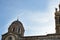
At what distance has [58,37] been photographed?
42000 millimetres

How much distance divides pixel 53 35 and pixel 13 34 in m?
7.59

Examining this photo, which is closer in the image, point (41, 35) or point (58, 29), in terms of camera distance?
point (41, 35)

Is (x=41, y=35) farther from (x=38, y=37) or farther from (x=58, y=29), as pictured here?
(x=58, y=29)

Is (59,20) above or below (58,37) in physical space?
above

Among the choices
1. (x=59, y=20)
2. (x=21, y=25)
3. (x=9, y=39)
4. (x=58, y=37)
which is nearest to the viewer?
(x=58, y=37)

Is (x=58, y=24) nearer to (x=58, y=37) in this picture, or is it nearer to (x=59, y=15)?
(x=59, y=15)

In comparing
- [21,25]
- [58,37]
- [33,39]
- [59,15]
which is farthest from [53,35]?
[21,25]

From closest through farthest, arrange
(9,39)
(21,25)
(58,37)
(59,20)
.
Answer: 1. (58,37)
2. (9,39)
3. (59,20)
4. (21,25)

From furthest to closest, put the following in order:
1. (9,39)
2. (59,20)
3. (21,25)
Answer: (21,25)
(59,20)
(9,39)

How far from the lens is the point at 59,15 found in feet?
160

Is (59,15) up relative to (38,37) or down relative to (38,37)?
up

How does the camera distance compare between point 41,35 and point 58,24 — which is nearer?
point 41,35

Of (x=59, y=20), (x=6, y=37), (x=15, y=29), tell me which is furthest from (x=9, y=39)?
(x=59, y=20)

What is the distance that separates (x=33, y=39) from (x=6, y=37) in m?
5.28
